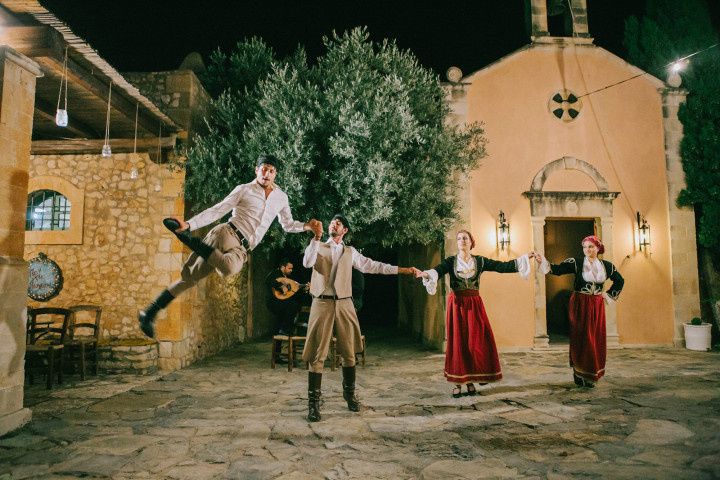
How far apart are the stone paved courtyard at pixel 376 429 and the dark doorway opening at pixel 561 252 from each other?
5.43m

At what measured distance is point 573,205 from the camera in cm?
955

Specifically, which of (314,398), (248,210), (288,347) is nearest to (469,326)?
(314,398)

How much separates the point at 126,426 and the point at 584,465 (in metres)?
4.05

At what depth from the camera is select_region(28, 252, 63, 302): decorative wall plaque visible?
777cm

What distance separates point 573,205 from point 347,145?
5215 millimetres

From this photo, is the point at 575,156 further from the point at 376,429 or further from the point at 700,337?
the point at 376,429

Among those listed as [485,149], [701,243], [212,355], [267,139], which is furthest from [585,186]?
[212,355]

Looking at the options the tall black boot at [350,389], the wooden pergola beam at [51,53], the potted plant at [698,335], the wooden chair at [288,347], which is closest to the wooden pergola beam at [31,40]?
the wooden pergola beam at [51,53]

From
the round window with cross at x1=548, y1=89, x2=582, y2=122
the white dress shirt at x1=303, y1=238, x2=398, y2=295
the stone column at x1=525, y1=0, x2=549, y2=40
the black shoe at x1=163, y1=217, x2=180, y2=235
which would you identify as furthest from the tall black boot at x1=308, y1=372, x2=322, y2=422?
the stone column at x1=525, y1=0, x2=549, y2=40

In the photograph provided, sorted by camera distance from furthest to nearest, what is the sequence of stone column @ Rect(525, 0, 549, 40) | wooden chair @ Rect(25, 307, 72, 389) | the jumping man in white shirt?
stone column @ Rect(525, 0, 549, 40)
wooden chair @ Rect(25, 307, 72, 389)
the jumping man in white shirt

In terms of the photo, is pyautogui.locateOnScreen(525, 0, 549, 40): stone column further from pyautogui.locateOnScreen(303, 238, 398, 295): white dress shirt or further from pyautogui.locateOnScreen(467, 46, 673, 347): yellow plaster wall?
pyautogui.locateOnScreen(303, 238, 398, 295): white dress shirt

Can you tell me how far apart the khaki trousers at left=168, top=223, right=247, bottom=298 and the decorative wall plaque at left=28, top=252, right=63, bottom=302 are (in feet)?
17.6

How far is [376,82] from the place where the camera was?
7809mm

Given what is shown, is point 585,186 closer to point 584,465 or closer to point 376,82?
point 376,82
